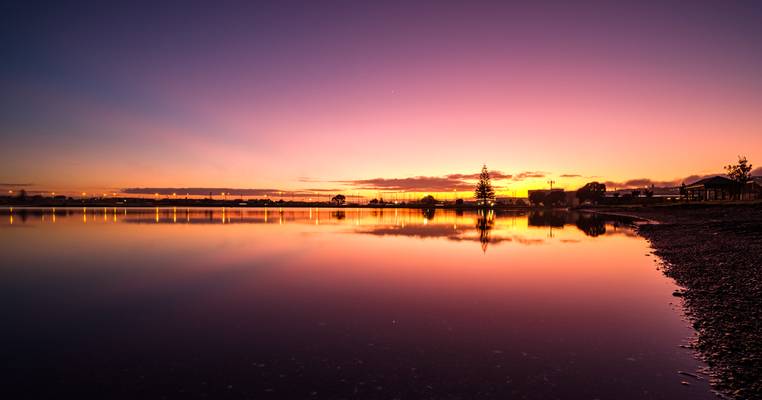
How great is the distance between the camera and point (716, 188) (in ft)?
293

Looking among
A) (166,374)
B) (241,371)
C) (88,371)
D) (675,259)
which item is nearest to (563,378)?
(241,371)

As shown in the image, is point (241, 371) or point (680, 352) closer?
point (241, 371)

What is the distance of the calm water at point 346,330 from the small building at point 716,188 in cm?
8707

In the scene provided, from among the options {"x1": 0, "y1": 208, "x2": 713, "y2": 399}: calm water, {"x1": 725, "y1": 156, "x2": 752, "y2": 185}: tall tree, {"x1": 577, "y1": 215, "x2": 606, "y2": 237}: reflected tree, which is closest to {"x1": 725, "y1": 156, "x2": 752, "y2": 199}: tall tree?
{"x1": 725, "y1": 156, "x2": 752, "y2": 185}: tall tree

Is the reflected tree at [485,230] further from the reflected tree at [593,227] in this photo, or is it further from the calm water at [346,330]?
the reflected tree at [593,227]

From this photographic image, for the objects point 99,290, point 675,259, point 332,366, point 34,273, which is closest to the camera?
point 332,366

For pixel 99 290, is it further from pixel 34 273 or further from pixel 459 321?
pixel 459 321

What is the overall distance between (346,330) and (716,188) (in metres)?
109

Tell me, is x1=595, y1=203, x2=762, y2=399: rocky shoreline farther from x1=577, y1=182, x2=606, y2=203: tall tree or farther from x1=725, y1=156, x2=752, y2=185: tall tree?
x1=577, y1=182, x2=606, y2=203: tall tree

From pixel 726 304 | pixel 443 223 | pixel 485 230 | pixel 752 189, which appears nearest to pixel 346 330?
pixel 726 304

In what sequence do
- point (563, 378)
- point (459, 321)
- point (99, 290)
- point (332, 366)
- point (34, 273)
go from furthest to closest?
1. point (34, 273)
2. point (99, 290)
3. point (459, 321)
4. point (332, 366)
5. point (563, 378)

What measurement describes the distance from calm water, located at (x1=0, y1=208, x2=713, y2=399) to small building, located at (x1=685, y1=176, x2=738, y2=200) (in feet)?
286

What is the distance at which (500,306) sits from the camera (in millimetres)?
14344

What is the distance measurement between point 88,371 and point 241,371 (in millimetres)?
3431
